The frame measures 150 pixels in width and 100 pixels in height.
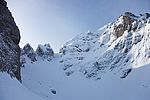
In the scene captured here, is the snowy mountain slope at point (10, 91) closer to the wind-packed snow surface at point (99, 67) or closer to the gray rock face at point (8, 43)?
the gray rock face at point (8, 43)

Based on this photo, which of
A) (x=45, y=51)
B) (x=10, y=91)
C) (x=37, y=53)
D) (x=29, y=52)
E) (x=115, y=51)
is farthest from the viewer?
(x=45, y=51)

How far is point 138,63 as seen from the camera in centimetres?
7644

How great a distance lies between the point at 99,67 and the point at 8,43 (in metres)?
57.0

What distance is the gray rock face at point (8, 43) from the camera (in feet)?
114

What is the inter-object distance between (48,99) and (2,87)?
1690 inches

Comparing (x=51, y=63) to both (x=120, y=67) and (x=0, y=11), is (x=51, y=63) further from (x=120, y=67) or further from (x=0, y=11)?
(x=0, y=11)

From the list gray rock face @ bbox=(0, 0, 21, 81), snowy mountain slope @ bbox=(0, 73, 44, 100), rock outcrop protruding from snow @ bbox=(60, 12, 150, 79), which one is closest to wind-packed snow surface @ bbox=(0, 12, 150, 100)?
rock outcrop protruding from snow @ bbox=(60, 12, 150, 79)

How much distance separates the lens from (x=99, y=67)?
9275 centimetres

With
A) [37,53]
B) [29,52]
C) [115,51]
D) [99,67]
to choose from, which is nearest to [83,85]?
[99,67]

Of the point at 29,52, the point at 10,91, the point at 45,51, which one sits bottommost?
the point at 10,91

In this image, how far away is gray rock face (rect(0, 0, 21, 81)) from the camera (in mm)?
34688

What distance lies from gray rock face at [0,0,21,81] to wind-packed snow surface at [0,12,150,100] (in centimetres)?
1860

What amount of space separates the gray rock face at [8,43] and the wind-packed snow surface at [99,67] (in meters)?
18.6

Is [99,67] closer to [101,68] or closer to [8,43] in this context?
[101,68]
